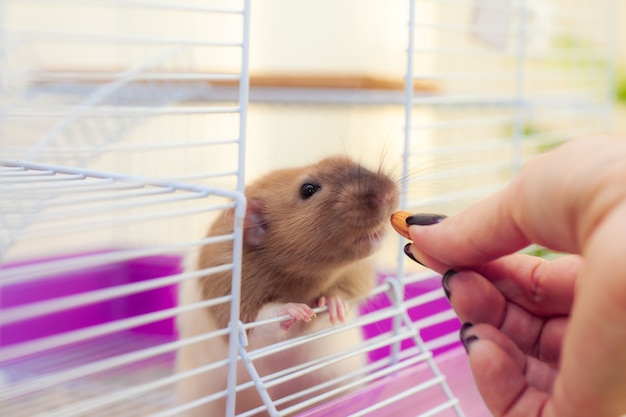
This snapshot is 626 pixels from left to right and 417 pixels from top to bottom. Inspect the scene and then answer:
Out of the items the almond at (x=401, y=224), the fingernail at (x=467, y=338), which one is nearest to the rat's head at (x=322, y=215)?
the almond at (x=401, y=224)

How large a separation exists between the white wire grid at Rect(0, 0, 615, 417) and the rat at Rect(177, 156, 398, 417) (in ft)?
0.24

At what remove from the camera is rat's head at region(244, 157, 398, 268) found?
115 cm

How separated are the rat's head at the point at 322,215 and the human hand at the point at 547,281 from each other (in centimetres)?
30

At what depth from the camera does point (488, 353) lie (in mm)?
731

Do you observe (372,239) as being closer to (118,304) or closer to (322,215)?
(322,215)

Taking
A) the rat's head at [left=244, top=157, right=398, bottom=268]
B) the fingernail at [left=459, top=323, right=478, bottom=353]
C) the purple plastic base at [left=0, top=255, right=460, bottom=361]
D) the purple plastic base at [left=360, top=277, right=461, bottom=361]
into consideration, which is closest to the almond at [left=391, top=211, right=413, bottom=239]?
the fingernail at [left=459, top=323, right=478, bottom=353]

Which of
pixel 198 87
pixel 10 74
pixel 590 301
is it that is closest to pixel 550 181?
pixel 590 301

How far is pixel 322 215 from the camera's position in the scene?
1.18 m

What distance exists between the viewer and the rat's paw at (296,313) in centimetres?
106

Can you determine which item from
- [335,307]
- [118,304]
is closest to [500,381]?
[335,307]

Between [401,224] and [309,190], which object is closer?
[401,224]

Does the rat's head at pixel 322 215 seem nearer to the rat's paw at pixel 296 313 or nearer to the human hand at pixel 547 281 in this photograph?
the rat's paw at pixel 296 313

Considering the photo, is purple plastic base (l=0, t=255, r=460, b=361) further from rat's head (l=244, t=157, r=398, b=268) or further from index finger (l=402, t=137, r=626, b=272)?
index finger (l=402, t=137, r=626, b=272)

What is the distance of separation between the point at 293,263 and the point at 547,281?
462mm
